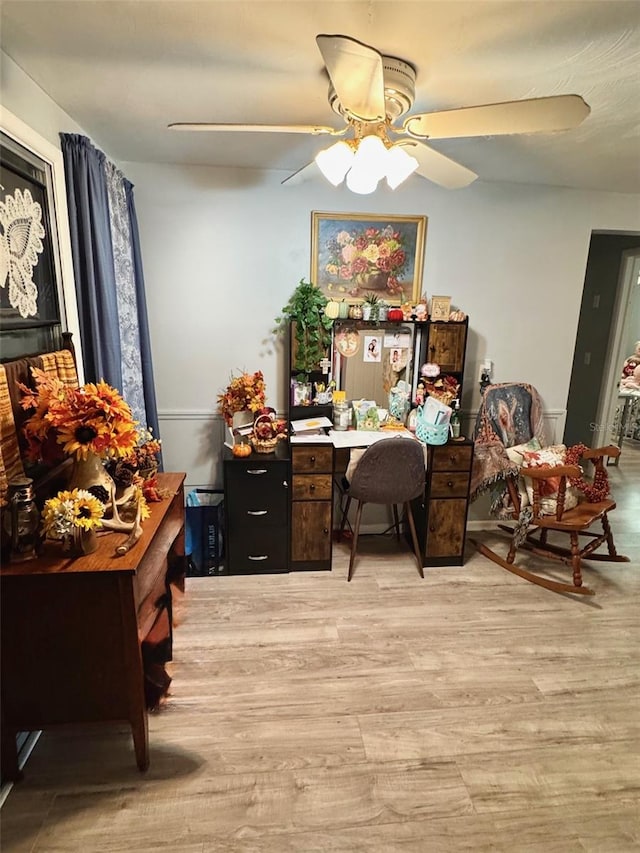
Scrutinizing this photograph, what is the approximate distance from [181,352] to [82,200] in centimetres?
114

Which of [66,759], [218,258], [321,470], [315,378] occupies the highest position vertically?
[218,258]

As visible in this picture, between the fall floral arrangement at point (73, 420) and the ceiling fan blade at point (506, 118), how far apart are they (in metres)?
1.40

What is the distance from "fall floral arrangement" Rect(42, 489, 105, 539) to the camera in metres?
1.39

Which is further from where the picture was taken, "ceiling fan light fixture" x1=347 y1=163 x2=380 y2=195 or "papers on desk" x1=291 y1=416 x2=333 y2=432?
"papers on desk" x1=291 y1=416 x2=333 y2=432

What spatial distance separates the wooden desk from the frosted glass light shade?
1462mm

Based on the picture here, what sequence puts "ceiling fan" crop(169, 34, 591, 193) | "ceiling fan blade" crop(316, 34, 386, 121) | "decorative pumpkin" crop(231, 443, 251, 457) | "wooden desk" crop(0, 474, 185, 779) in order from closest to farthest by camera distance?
"ceiling fan blade" crop(316, 34, 386, 121) → "ceiling fan" crop(169, 34, 591, 193) → "wooden desk" crop(0, 474, 185, 779) → "decorative pumpkin" crop(231, 443, 251, 457)

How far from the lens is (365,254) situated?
295 cm

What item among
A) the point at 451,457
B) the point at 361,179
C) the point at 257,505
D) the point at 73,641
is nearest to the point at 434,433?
the point at 451,457

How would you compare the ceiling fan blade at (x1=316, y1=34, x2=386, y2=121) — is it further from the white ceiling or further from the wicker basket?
the wicker basket

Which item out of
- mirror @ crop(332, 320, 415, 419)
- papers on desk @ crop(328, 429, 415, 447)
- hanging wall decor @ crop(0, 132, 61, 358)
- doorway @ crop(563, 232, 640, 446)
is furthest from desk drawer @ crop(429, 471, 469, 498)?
doorway @ crop(563, 232, 640, 446)

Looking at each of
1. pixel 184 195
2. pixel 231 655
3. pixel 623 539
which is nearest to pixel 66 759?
pixel 231 655

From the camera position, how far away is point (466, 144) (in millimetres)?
2264

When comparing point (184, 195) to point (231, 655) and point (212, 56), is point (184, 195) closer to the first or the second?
point (212, 56)

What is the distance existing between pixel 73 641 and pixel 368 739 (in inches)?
43.6
